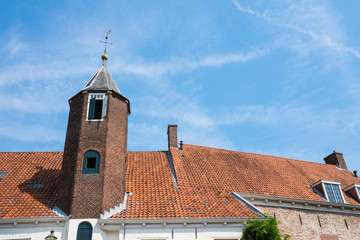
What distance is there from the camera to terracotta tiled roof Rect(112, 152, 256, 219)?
569 inches

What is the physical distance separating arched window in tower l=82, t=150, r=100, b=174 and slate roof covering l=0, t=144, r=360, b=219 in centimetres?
211

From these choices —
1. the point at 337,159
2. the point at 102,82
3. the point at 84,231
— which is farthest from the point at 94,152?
the point at 337,159

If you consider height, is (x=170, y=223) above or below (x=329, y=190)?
below

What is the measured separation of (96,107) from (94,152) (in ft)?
10.3

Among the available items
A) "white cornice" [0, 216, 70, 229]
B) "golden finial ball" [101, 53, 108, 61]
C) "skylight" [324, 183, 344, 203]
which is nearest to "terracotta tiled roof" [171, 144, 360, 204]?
"skylight" [324, 183, 344, 203]

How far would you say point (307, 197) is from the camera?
754 inches

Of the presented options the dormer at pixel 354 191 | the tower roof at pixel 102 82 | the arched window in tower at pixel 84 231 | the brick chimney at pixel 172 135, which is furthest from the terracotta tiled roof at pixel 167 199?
the dormer at pixel 354 191

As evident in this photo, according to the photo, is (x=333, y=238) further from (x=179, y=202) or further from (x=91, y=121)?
(x=91, y=121)

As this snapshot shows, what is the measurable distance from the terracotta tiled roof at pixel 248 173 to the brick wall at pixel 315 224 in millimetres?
1047

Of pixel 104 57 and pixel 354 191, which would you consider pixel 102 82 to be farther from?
pixel 354 191

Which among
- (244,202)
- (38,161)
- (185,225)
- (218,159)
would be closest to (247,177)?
(218,159)

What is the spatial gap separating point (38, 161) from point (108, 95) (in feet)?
21.0

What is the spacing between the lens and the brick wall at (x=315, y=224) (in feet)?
57.8

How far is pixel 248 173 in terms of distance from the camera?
2070cm
